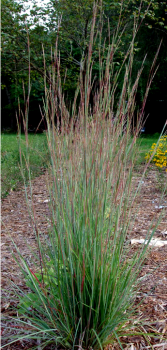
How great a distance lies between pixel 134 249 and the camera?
2471 mm

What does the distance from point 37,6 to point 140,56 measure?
656cm

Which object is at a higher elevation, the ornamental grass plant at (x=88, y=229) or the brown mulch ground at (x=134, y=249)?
the ornamental grass plant at (x=88, y=229)

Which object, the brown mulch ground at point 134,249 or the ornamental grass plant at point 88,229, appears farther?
the brown mulch ground at point 134,249

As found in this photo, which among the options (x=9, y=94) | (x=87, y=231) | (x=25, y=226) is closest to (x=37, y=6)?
(x=25, y=226)

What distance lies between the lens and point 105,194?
131cm

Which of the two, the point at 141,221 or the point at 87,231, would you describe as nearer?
the point at 87,231

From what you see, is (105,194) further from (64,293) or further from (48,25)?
(48,25)

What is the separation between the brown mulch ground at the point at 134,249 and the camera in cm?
150

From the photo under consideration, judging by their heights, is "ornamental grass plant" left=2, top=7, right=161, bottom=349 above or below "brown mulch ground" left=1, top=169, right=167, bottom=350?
above

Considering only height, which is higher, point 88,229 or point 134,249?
point 88,229

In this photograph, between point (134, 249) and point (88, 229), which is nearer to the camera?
point (88, 229)

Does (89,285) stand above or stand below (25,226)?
above

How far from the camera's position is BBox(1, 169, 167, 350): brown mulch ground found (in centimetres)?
150

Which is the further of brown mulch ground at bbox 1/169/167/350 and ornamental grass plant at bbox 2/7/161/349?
brown mulch ground at bbox 1/169/167/350
